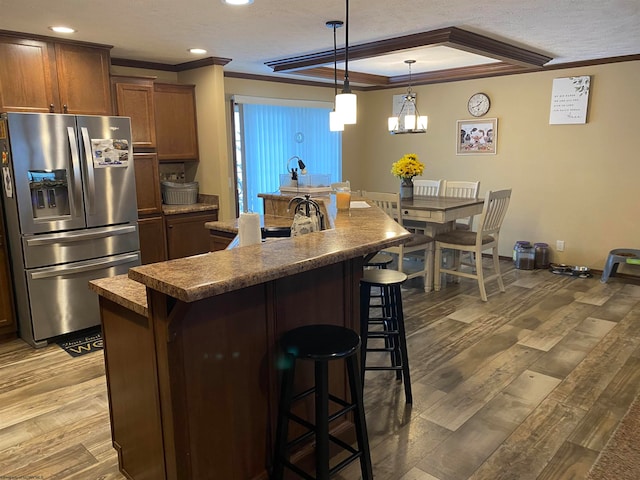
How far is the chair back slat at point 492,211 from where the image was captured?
453 cm

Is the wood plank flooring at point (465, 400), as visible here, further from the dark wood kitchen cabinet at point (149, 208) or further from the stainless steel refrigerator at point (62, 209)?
the dark wood kitchen cabinet at point (149, 208)

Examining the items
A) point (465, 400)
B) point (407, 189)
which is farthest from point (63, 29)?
point (465, 400)

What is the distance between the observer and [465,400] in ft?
9.23

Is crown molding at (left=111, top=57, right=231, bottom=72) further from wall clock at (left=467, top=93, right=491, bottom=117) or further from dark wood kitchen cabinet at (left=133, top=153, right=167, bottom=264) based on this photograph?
wall clock at (left=467, top=93, right=491, bottom=117)

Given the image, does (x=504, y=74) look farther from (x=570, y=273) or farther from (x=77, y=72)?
(x=77, y=72)

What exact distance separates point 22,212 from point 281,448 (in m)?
2.68

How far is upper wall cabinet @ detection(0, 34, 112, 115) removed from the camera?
353 centimetres

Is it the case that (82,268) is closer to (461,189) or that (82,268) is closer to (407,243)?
(407,243)

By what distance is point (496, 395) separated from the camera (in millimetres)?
2869

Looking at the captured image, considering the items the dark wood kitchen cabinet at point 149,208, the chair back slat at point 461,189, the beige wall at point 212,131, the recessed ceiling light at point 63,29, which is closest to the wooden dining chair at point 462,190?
the chair back slat at point 461,189

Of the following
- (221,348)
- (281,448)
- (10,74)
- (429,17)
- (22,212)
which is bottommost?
(281,448)

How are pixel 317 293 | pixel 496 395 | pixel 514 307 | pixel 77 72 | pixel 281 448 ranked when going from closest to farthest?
1. pixel 281 448
2. pixel 317 293
3. pixel 496 395
4. pixel 77 72
5. pixel 514 307

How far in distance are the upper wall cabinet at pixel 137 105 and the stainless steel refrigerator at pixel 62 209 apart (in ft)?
1.62

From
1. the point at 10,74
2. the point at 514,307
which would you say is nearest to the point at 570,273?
the point at 514,307
